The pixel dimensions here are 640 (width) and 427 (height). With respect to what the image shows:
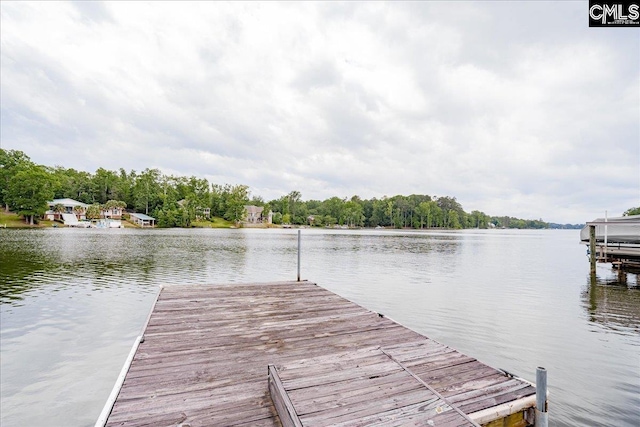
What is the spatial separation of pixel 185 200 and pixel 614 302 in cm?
9194

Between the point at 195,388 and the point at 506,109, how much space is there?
4026cm

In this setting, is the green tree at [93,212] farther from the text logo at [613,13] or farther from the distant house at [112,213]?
the text logo at [613,13]

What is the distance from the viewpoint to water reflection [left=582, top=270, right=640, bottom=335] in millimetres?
8664

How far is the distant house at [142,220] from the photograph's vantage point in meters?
80.2

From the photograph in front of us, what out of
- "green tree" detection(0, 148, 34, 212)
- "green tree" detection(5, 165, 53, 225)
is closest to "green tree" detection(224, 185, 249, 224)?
"green tree" detection(5, 165, 53, 225)

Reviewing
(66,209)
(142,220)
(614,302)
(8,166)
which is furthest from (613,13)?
(8,166)

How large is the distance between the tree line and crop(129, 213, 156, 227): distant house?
2.75m

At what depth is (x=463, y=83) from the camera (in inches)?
1111

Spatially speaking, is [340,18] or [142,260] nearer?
[142,260]

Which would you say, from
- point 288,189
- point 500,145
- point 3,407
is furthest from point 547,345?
point 288,189

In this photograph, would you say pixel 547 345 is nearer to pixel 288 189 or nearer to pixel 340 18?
pixel 340 18

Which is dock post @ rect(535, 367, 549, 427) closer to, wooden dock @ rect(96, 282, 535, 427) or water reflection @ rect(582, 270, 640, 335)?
wooden dock @ rect(96, 282, 535, 427)

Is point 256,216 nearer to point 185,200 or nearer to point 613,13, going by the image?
point 185,200

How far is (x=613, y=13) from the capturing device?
36.9ft
